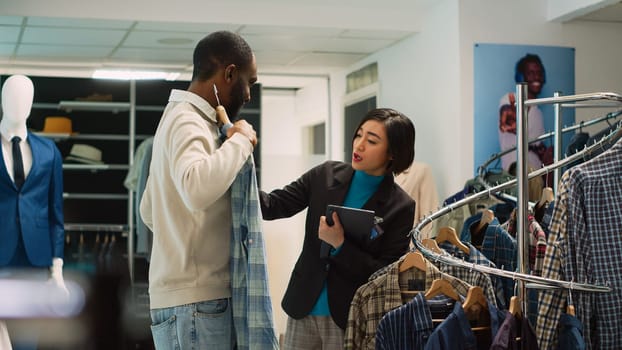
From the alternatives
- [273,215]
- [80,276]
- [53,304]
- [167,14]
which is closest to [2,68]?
[80,276]

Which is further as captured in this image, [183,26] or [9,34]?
[9,34]

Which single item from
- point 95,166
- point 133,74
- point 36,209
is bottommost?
point 36,209

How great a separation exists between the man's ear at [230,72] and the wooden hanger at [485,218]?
122cm

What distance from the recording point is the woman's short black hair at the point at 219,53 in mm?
2324

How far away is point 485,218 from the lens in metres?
3.13

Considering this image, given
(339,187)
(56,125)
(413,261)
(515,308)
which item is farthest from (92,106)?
(515,308)

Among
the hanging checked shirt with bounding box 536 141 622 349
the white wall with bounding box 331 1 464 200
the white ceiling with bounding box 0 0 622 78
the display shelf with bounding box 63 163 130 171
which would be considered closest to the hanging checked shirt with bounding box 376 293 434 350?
the hanging checked shirt with bounding box 536 141 622 349

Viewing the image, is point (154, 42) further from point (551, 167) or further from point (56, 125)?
point (551, 167)

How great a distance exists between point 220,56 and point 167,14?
13.0 ft

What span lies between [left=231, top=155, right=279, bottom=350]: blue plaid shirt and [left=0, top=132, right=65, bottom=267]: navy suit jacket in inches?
84.2

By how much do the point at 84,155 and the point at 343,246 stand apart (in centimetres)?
580

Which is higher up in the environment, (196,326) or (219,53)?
(219,53)

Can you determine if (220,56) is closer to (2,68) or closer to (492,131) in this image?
(492,131)

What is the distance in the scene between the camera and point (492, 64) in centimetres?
605
